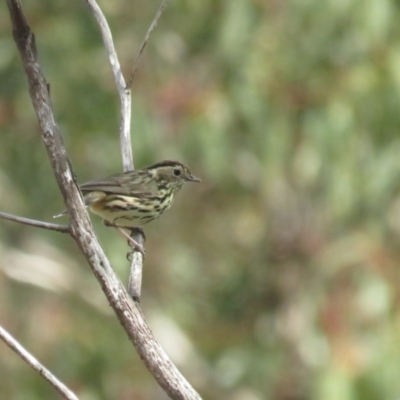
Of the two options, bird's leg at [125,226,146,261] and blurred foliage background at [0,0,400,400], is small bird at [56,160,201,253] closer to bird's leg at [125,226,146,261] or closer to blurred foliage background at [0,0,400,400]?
bird's leg at [125,226,146,261]

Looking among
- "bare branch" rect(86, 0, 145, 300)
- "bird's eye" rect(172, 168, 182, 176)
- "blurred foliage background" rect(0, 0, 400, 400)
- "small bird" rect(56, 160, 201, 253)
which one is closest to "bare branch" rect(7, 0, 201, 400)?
"bare branch" rect(86, 0, 145, 300)

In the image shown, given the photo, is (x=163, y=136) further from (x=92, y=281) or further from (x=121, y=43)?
(x=92, y=281)

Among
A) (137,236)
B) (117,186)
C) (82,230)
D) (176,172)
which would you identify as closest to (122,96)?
(137,236)

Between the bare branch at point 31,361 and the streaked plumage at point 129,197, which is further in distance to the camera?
the streaked plumage at point 129,197

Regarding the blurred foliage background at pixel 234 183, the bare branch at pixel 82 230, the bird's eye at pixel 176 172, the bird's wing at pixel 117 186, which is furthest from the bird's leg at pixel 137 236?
the blurred foliage background at pixel 234 183

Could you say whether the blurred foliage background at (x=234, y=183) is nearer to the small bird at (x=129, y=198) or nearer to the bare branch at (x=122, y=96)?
the small bird at (x=129, y=198)

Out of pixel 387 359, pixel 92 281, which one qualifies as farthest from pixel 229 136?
pixel 387 359
